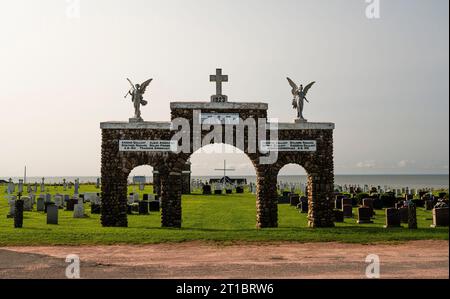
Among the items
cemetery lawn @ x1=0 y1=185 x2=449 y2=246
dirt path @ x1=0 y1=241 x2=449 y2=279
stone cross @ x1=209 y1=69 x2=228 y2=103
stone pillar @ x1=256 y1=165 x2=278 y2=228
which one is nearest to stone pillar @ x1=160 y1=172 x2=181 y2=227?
cemetery lawn @ x1=0 y1=185 x2=449 y2=246

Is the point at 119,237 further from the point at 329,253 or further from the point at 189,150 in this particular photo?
the point at 329,253

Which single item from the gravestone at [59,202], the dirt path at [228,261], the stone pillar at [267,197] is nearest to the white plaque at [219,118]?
the stone pillar at [267,197]

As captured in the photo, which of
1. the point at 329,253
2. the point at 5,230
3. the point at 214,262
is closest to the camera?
the point at 214,262

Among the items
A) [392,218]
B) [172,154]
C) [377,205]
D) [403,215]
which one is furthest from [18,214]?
[377,205]

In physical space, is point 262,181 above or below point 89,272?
above

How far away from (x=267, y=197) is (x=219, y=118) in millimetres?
4260

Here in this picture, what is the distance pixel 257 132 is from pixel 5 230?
11.5m

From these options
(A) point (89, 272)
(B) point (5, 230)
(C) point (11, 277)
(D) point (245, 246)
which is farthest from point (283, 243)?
(B) point (5, 230)

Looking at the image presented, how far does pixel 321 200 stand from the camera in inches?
841

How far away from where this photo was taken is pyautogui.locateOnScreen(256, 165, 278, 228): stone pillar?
21.0 m

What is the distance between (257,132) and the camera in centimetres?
2097

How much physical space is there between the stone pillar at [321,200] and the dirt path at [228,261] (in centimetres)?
531

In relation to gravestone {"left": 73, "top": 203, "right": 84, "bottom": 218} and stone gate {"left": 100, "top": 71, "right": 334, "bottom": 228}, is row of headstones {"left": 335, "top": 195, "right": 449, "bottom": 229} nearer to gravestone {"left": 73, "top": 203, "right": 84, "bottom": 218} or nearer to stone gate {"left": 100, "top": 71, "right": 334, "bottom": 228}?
stone gate {"left": 100, "top": 71, "right": 334, "bottom": 228}

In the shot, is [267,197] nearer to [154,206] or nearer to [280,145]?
[280,145]
